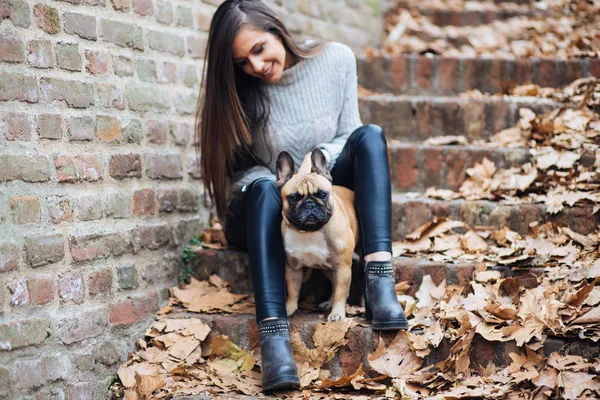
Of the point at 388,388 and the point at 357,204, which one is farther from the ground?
the point at 357,204

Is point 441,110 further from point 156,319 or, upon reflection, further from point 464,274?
point 156,319

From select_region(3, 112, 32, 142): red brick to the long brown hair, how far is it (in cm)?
96

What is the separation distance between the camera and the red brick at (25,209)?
2770mm

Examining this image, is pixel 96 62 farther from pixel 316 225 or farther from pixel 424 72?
A: pixel 424 72

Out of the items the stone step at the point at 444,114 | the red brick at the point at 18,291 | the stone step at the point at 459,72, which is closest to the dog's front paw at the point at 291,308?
the red brick at the point at 18,291

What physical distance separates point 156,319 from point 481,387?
1760 mm

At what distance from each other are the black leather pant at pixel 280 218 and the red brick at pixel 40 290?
916mm

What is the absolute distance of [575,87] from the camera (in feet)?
15.3

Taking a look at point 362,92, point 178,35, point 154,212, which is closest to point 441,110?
point 362,92

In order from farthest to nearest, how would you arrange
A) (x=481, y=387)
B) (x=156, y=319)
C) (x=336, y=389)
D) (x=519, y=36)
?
(x=519, y=36)
(x=156, y=319)
(x=336, y=389)
(x=481, y=387)

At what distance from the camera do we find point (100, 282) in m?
3.21

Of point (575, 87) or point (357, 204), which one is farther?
point (575, 87)

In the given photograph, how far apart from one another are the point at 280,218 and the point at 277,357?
2.18ft

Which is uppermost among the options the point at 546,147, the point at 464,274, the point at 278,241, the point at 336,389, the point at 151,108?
the point at 151,108
